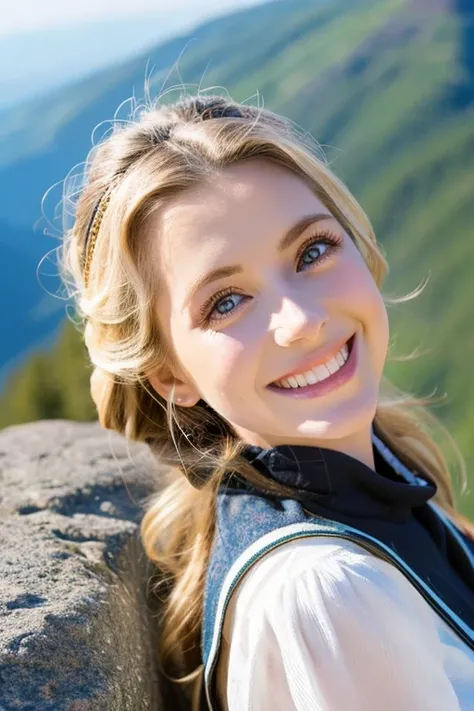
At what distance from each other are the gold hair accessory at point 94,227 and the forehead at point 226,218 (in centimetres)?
17

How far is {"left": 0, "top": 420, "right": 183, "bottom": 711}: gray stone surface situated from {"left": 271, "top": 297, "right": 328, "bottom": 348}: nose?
0.67 meters

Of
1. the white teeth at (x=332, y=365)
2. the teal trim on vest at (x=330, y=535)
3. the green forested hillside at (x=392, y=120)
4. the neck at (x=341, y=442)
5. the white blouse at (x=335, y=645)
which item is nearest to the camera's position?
the white blouse at (x=335, y=645)

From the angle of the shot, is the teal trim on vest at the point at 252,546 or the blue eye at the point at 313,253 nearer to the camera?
the teal trim on vest at the point at 252,546

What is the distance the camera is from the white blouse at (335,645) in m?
1.43

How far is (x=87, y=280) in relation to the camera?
199 cm

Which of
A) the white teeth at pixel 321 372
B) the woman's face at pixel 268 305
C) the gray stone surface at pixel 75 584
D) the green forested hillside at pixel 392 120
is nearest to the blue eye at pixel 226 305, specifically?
the woman's face at pixel 268 305

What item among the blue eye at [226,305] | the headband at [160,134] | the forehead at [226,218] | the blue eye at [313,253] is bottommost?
the blue eye at [226,305]

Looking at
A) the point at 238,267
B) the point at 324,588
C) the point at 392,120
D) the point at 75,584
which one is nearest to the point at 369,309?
the point at 238,267

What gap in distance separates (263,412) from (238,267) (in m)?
0.30

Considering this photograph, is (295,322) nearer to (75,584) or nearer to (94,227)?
(94,227)

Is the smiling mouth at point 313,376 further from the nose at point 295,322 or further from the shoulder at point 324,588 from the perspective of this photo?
the shoulder at point 324,588

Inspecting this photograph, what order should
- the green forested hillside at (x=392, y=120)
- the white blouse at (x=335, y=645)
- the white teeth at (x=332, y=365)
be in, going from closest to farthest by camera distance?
the white blouse at (x=335, y=645) < the white teeth at (x=332, y=365) < the green forested hillside at (x=392, y=120)

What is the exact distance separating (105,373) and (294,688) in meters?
0.89

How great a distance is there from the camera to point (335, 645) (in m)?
1.43
